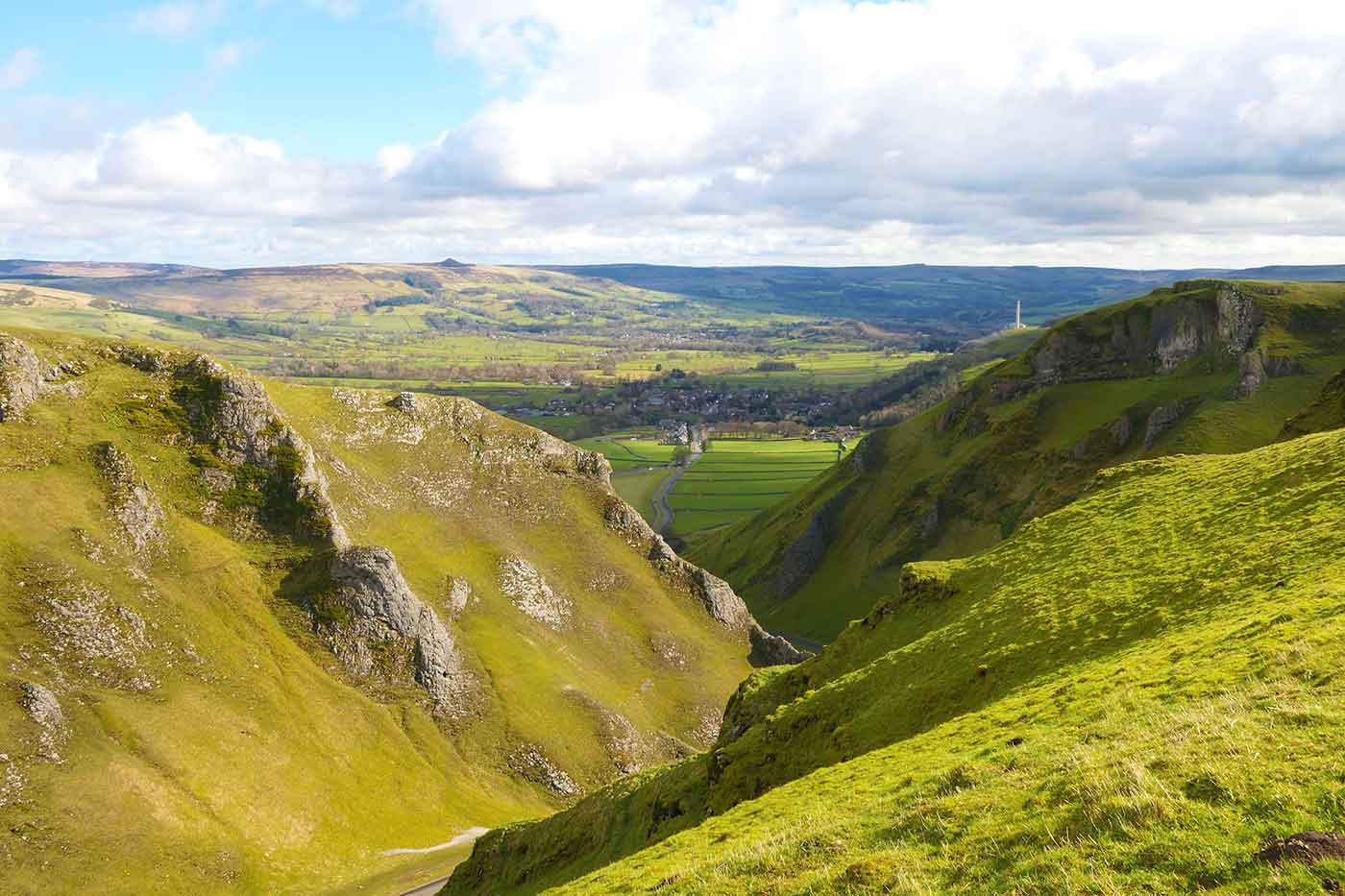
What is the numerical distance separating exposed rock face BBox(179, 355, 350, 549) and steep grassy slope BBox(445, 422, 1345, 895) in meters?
64.6

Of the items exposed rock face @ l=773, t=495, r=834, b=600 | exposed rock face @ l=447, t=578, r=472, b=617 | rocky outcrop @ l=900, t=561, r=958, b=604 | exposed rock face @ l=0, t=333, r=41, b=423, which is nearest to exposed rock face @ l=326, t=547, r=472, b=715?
exposed rock face @ l=447, t=578, r=472, b=617

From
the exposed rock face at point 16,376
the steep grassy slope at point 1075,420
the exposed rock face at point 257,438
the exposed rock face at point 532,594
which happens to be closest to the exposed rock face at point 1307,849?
the exposed rock face at point 257,438

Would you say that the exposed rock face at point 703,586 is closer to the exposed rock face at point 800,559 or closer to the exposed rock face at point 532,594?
the exposed rock face at point 532,594

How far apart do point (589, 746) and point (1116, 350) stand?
134130mm

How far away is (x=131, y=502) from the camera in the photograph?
98.8m

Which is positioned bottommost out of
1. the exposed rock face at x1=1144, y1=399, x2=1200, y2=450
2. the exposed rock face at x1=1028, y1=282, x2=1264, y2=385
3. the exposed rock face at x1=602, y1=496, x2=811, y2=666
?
the exposed rock face at x1=602, y1=496, x2=811, y2=666

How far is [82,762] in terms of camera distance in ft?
247

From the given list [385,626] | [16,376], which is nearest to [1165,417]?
[385,626]

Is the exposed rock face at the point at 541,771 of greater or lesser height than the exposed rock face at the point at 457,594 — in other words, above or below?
below

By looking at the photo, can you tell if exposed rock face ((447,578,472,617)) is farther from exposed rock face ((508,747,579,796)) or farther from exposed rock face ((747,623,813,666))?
exposed rock face ((747,623,813,666))

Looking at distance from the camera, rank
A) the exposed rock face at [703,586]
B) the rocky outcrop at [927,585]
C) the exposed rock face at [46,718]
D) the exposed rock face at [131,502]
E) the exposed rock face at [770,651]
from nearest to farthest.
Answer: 1. the rocky outcrop at [927,585]
2. the exposed rock face at [46,718]
3. the exposed rock face at [131,502]
4. the exposed rock face at [770,651]
5. the exposed rock face at [703,586]

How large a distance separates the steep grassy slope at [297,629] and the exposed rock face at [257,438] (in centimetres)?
37

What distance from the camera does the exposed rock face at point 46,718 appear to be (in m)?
74.5

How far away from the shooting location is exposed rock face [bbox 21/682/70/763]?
74500 mm
